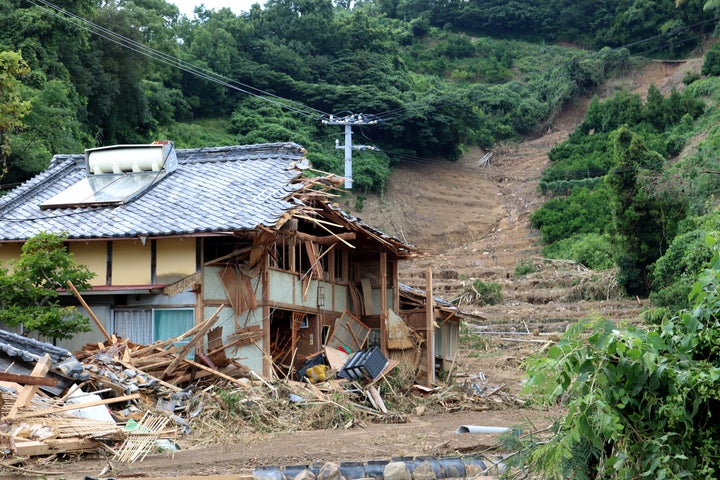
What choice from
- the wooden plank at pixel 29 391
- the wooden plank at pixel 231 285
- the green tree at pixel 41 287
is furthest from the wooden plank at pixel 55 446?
the wooden plank at pixel 231 285

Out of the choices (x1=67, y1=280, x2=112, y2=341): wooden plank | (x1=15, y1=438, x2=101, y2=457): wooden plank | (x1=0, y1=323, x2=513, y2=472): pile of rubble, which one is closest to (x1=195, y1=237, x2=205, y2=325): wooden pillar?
(x1=0, y1=323, x2=513, y2=472): pile of rubble

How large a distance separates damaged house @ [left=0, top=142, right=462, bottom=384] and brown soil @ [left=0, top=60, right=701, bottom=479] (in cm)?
430

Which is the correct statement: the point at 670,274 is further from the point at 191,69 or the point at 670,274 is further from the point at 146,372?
the point at 191,69

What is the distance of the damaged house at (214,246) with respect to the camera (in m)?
20.4

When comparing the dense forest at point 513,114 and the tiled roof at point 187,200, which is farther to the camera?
the tiled roof at point 187,200

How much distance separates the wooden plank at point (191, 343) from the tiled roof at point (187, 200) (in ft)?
6.20

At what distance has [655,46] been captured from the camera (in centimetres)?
7750

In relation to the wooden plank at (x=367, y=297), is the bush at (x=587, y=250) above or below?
above

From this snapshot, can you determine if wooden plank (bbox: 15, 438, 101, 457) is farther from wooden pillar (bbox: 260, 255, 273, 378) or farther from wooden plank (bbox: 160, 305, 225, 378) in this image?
wooden pillar (bbox: 260, 255, 273, 378)

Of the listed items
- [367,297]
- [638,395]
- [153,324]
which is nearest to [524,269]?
[367,297]

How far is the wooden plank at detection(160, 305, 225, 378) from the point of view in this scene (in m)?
18.4

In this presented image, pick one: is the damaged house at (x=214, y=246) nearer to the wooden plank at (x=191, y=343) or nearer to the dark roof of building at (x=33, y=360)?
the wooden plank at (x=191, y=343)

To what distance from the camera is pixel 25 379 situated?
13.7 meters

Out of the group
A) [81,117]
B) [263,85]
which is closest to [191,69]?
[263,85]
